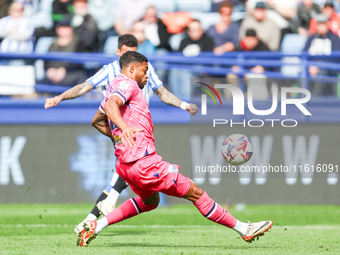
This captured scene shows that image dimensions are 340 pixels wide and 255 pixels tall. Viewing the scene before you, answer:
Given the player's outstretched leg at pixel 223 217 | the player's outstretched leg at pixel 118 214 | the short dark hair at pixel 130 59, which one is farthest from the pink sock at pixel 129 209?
the short dark hair at pixel 130 59

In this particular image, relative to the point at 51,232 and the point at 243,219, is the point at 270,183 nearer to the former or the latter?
the point at 243,219

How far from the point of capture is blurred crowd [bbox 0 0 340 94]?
12.5 metres

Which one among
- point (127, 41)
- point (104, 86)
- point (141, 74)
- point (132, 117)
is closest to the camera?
point (132, 117)

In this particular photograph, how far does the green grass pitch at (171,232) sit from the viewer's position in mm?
5656

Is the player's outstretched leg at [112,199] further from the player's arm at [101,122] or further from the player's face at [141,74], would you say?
the player's face at [141,74]

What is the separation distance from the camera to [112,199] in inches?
273

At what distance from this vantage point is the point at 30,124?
461 inches

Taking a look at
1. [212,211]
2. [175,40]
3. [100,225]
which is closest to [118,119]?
[100,225]

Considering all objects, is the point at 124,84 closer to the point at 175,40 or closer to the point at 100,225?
the point at 100,225

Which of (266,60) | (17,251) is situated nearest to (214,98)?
(266,60)

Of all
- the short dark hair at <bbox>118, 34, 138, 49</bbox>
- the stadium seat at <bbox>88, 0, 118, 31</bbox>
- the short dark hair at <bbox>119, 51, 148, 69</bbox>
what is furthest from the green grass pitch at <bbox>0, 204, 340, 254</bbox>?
the stadium seat at <bbox>88, 0, 118, 31</bbox>

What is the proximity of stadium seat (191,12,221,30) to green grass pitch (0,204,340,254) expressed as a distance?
4.63 meters

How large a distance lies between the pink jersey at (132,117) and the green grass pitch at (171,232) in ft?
3.02

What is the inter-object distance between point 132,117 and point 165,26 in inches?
305
